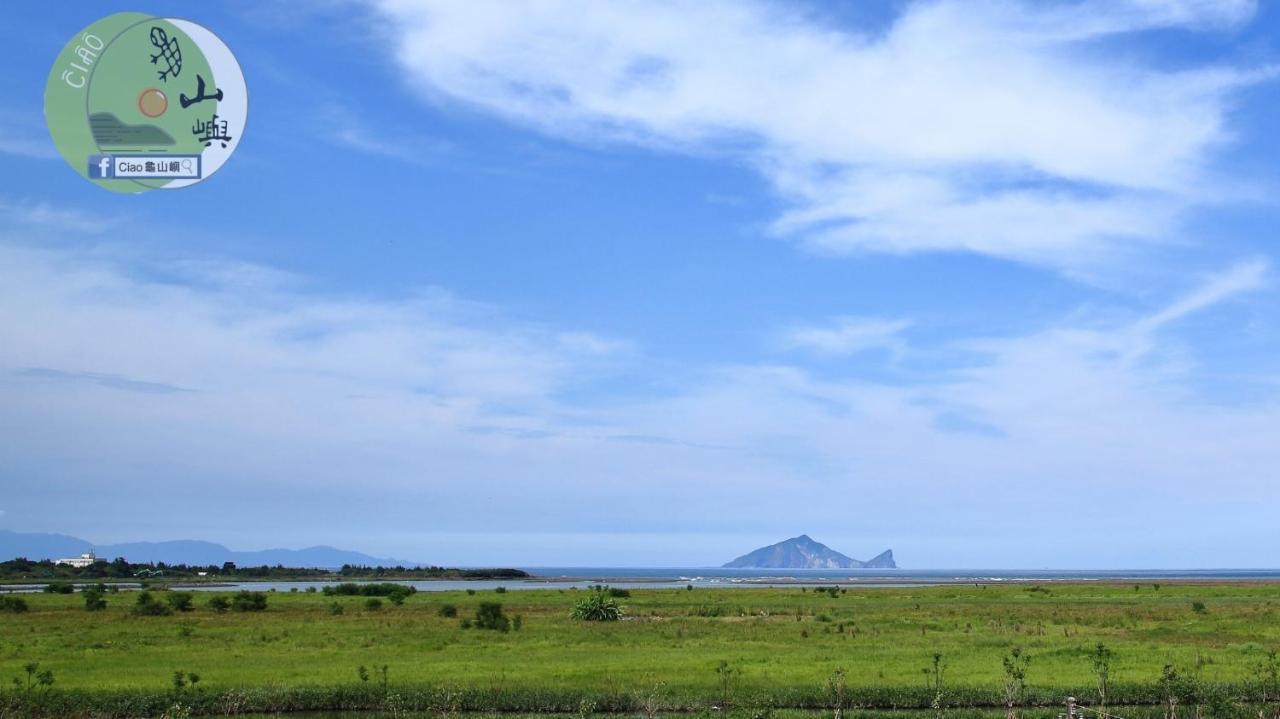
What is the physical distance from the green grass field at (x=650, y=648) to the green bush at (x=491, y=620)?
111 centimetres

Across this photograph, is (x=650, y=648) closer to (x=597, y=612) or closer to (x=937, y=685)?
(x=937, y=685)

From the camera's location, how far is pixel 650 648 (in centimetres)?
4209

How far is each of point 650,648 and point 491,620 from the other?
15.2 meters

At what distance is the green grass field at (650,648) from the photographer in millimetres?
31641

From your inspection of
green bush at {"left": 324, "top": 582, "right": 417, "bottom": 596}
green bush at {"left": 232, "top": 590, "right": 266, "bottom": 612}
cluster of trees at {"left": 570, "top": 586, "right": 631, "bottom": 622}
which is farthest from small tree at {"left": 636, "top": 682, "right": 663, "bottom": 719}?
green bush at {"left": 324, "top": 582, "right": 417, "bottom": 596}

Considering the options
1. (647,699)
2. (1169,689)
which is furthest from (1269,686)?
(647,699)

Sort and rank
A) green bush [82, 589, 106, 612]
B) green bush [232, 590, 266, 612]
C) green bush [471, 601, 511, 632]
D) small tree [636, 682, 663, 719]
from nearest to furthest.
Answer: small tree [636, 682, 663, 719], green bush [471, 601, 511, 632], green bush [82, 589, 106, 612], green bush [232, 590, 266, 612]

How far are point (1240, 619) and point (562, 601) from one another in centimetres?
4863

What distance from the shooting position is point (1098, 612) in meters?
65.1

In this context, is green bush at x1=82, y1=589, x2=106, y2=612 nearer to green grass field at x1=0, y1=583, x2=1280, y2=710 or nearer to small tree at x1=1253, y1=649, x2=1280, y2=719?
green grass field at x1=0, y1=583, x2=1280, y2=710

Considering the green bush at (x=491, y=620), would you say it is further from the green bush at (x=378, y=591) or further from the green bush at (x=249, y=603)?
the green bush at (x=378, y=591)

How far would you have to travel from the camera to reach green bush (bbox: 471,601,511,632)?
5319cm

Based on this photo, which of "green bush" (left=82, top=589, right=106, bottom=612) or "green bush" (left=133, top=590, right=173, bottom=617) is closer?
"green bush" (left=133, top=590, right=173, bottom=617)

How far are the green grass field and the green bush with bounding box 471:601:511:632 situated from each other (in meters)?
1.11
